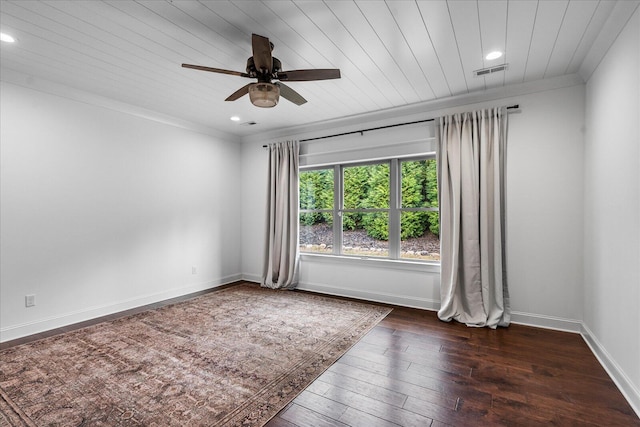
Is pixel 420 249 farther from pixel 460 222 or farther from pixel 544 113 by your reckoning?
pixel 544 113

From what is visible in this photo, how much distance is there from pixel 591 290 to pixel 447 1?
281 centimetres

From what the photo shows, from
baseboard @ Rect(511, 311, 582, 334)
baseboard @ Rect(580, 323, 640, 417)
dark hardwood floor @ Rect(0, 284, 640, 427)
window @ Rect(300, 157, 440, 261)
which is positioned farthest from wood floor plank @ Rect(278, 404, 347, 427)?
window @ Rect(300, 157, 440, 261)

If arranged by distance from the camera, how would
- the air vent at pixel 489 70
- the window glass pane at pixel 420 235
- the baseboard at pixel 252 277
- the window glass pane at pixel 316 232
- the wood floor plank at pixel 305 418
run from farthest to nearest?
1. the baseboard at pixel 252 277
2. the window glass pane at pixel 316 232
3. the window glass pane at pixel 420 235
4. the air vent at pixel 489 70
5. the wood floor plank at pixel 305 418

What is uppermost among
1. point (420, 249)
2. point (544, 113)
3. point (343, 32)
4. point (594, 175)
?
point (343, 32)

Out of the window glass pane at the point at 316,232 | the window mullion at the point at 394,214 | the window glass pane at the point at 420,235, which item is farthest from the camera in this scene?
the window glass pane at the point at 316,232

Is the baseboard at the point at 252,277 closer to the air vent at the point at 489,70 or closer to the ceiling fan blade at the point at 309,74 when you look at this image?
the ceiling fan blade at the point at 309,74

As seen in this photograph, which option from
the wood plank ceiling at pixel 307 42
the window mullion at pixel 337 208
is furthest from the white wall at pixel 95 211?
the window mullion at pixel 337 208

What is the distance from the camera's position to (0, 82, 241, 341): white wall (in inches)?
121

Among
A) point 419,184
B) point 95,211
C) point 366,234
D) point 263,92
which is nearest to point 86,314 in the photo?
point 95,211

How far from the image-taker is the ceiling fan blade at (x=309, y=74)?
7.56 ft

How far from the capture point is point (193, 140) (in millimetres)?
4852

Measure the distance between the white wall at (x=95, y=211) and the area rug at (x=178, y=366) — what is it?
53 centimetres

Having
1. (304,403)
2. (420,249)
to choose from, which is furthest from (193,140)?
(304,403)

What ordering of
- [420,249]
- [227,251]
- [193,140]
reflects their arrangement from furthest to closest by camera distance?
[227,251], [193,140], [420,249]
